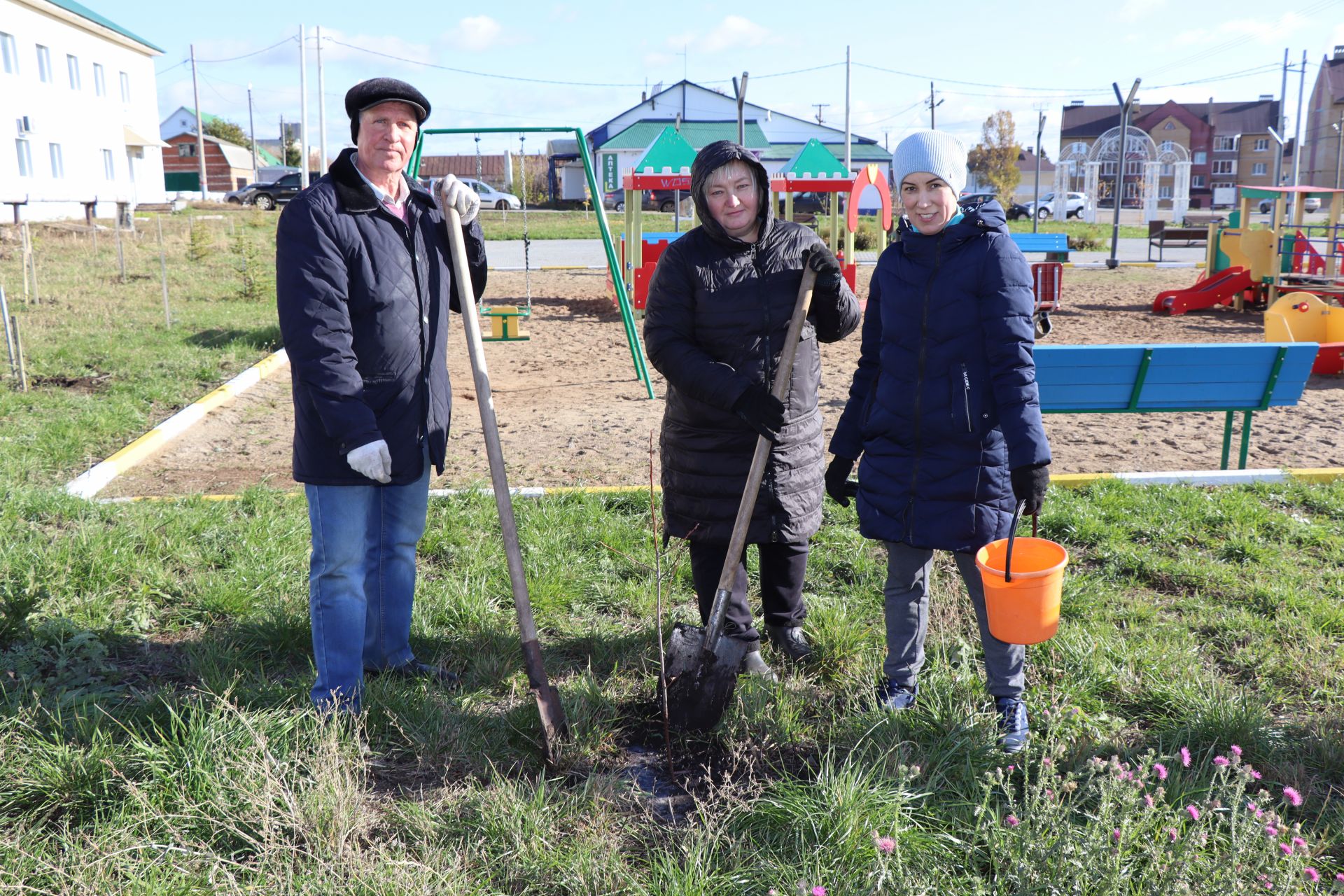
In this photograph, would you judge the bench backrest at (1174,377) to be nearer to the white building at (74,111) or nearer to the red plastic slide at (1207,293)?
the red plastic slide at (1207,293)

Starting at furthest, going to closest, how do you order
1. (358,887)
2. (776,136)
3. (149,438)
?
(776,136) < (149,438) < (358,887)

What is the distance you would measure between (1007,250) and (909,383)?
44 cm

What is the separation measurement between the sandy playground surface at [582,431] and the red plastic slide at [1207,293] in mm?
2380

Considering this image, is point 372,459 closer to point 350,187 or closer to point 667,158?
point 350,187

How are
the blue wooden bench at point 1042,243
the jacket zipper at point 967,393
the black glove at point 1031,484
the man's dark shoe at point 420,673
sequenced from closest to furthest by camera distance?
1. the black glove at point 1031,484
2. the jacket zipper at point 967,393
3. the man's dark shoe at point 420,673
4. the blue wooden bench at point 1042,243

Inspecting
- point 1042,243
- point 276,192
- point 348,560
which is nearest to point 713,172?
point 348,560

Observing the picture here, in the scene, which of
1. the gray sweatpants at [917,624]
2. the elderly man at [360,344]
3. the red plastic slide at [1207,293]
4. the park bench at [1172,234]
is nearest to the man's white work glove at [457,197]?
the elderly man at [360,344]

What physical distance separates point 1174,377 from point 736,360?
3.44 m

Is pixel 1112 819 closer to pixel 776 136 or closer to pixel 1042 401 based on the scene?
pixel 1042 401

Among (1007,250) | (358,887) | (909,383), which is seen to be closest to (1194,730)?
(909,383)

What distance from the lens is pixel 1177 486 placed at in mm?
4977

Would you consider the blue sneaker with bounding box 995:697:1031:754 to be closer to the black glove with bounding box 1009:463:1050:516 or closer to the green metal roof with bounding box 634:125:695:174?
the black glove with bounding box 1009:463:1050:516

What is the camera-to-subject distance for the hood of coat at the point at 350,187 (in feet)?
8.93

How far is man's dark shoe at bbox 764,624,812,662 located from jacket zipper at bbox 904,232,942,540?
2.29 ft
